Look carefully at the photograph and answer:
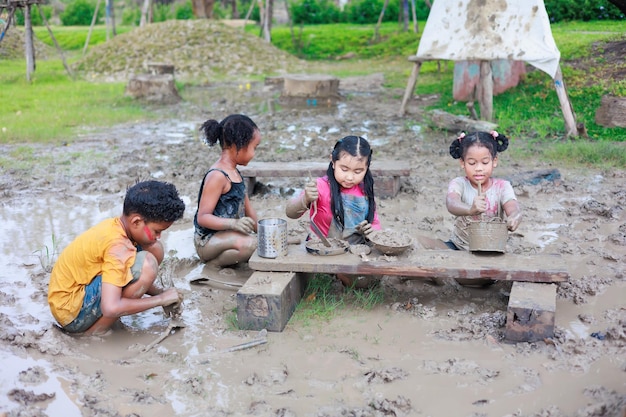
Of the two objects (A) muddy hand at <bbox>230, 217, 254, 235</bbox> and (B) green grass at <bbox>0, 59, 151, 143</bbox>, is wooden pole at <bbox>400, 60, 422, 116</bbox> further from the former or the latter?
(A) muddy hand at <bbox>230, 217, 254, 235</bbox>

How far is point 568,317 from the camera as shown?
376 cm

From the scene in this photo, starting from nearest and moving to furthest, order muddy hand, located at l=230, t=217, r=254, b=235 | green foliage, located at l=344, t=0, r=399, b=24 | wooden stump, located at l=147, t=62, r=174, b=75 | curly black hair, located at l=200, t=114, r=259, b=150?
muddy hand, located at l=230, t=217, r=254, b=235 < curly black hair, located at l=200, t=114, r=259, b=150 < wooden stump, located at l=147, t=62, r=174, b=75 < green foliage, located at l=344, t=0, r=399, b=24

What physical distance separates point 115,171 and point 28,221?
1.60 metres

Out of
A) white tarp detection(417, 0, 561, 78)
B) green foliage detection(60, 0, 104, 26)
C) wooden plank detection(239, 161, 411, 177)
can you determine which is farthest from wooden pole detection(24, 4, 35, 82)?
green foliage detection(60, 0, 104, 26)

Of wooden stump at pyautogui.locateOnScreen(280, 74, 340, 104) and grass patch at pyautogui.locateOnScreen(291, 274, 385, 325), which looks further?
wooden stump at pyautogui.locateOnScreen(280, 74, 340, 104)

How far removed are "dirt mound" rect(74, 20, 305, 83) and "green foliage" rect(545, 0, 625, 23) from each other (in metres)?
6.74

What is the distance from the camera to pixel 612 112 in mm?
8180

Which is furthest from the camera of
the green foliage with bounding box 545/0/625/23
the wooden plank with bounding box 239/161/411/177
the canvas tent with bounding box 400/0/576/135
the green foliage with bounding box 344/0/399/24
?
the green foliage with bounding box 344/0/399/24

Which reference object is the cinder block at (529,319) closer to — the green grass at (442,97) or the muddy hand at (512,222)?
the muddy hand at (512,222)

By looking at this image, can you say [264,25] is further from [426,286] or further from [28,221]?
[426,286]

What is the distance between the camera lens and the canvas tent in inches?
327

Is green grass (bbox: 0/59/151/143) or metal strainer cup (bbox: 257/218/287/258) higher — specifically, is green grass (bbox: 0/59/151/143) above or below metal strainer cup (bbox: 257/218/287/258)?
below

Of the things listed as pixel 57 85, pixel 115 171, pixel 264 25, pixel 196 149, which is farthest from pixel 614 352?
pixel 264 25

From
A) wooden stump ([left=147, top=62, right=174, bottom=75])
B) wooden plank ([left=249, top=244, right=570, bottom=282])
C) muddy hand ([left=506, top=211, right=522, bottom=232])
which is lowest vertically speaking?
wooden stump ([left=147, top=62, right=174, bottom=75])
